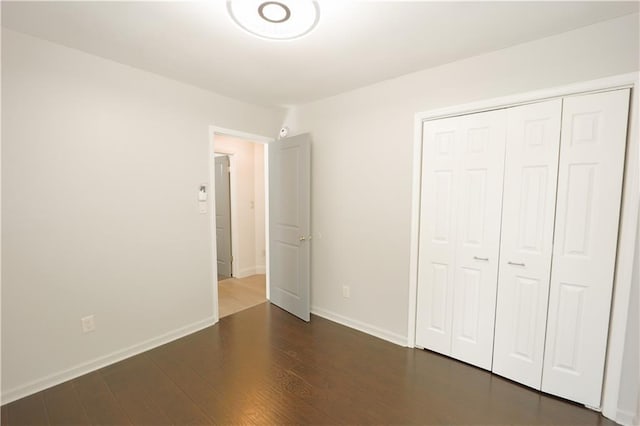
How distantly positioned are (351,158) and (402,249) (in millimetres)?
→ 1052

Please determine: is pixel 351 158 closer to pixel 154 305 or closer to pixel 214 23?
pixel 214 23

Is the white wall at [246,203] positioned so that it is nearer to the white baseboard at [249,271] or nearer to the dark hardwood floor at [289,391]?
the white baseboard at [249,271]

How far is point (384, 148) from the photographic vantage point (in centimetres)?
261

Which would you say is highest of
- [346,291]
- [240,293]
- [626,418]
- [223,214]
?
[223,214]

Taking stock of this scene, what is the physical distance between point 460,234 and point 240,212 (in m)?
3.48

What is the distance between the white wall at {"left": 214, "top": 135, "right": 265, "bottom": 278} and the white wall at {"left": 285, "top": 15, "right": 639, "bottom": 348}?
1.47 metres

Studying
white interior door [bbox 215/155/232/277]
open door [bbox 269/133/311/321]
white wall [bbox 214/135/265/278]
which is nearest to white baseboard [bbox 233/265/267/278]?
white wall [bbox 214/135/265/278]

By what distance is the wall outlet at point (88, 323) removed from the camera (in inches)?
84.0

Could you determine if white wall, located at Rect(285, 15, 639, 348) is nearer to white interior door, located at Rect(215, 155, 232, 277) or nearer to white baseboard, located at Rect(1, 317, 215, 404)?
white baseboard, located at Rect(1, 317, 215, 404)

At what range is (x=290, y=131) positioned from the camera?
345 cm

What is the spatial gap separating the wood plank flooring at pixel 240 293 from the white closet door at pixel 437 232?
2.12 metres

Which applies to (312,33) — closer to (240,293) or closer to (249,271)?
(240,293)

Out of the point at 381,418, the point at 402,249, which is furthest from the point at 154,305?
the point at 402,249

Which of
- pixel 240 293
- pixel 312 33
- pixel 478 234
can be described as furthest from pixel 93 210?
pixel 478 234
